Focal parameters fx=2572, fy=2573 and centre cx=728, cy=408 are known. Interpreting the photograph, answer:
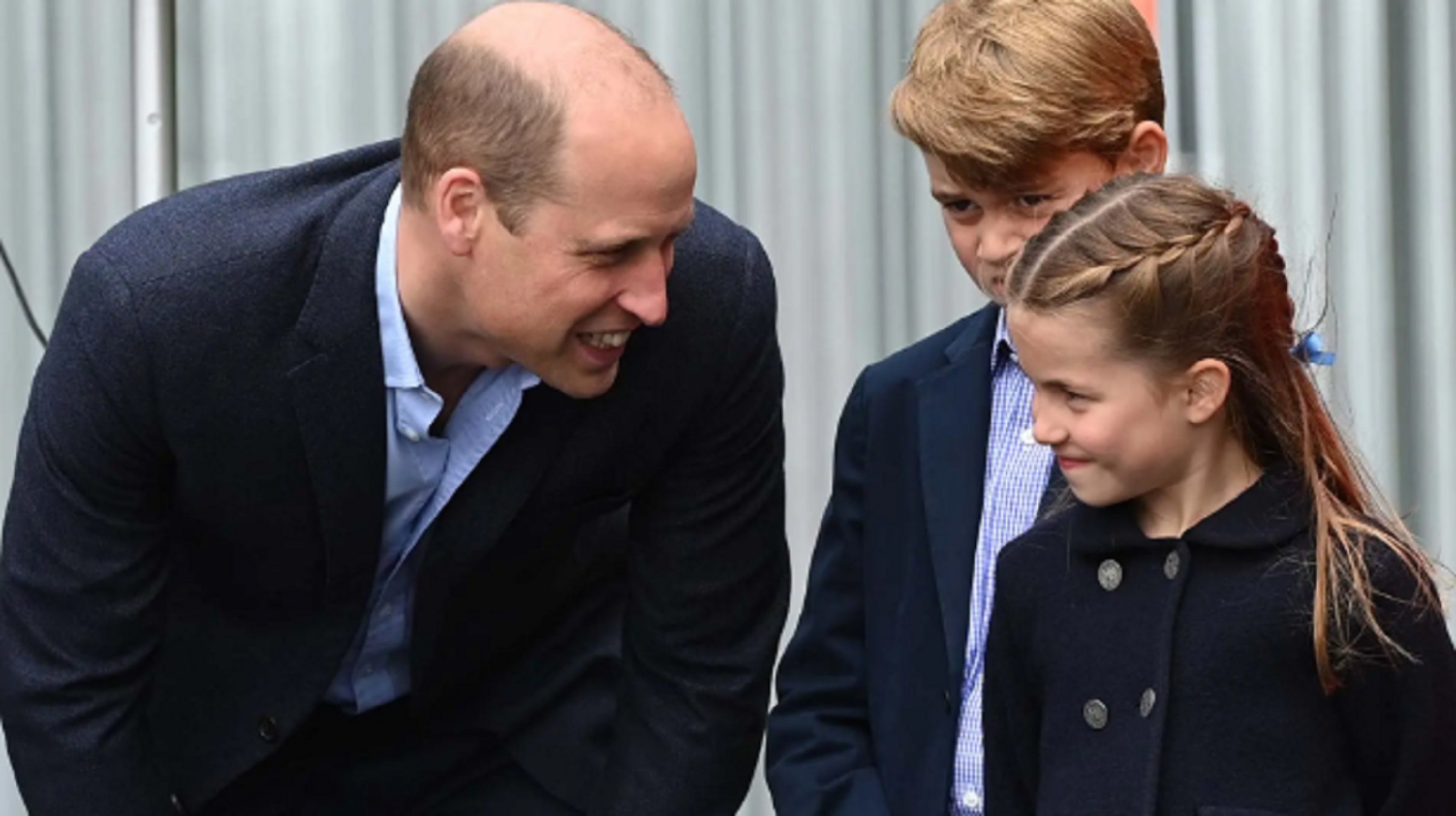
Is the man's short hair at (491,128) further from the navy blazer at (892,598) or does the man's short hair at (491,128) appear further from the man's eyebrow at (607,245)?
the navy blazer at (892,598)

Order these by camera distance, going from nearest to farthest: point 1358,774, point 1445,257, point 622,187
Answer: point 1358,774, point 622,187, point 1445,257

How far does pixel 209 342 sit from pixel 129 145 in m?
1.41

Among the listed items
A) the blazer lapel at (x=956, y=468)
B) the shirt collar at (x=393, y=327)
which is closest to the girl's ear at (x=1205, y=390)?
the blazer lapel at (x=956, y=468)

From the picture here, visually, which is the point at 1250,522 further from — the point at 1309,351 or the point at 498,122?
the point at 498,122

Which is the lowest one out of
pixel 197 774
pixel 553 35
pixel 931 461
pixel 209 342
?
pixel 197 774

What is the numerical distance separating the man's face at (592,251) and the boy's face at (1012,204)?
0.30 m

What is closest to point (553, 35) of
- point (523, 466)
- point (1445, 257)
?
point (523, 466)

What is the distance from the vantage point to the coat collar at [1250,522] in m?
2.39

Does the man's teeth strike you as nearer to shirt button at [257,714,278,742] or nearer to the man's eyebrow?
the man's eyebrow

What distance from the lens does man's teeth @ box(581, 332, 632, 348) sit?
2652 millimetres

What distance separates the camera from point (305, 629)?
286cm

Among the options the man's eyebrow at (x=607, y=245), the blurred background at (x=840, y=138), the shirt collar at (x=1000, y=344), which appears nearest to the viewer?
the man's eyebrow at (x=607, y=245)

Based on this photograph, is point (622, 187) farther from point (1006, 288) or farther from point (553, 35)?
point (1006, 288)

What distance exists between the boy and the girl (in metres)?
0.19
